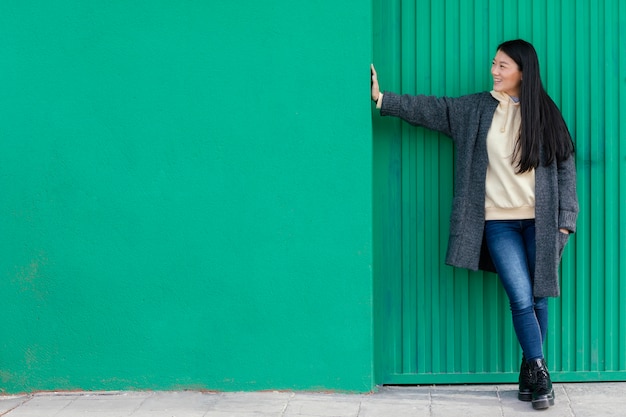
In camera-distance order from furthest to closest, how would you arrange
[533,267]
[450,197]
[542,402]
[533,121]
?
[450,197] → [533,267] → [533,121] → [542,402]

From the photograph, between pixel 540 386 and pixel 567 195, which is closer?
pixel 540 386

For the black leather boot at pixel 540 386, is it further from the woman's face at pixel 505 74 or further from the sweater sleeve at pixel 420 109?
Answer: the woman's face at pixel 505 74

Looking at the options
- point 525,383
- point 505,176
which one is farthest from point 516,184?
point 525,383

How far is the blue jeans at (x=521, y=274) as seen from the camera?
14.0 feet

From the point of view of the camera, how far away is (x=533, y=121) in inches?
167

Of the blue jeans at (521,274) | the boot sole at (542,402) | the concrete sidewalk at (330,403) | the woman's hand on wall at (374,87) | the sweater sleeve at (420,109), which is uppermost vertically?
the woman's hand on wall at (374,87)

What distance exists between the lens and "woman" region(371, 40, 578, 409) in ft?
14.0

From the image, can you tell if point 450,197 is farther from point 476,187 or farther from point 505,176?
point 505,176

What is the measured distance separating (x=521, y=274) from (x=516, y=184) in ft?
1.41

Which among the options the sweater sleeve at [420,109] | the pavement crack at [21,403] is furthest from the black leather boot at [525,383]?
the pavement crack at [21,403]

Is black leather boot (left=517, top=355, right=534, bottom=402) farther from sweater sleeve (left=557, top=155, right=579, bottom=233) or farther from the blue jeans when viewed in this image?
sweater sleeve (left=557, top=155, right=579, bottom=233)

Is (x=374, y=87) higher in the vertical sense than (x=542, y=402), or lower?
higher

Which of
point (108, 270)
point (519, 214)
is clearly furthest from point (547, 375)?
point (108, 270)

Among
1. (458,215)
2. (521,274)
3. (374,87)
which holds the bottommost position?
(521,274)
